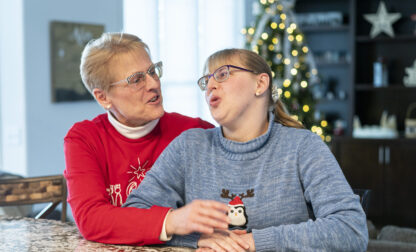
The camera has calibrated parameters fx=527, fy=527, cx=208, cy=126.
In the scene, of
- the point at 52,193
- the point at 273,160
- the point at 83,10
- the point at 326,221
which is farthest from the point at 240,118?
the point at 83,10

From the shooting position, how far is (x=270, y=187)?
1302mm

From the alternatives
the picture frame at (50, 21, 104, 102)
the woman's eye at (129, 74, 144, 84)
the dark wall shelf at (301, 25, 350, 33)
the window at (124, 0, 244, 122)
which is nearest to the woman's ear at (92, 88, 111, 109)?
the woman's eye at (129, 74, 144, 84)

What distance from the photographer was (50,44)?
4082 mm

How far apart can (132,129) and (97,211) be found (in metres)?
0.39

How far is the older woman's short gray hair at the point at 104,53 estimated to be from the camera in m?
1.58

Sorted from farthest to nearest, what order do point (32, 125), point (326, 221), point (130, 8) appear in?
point (130, 8) < point (32, 125) < point (326, 221)

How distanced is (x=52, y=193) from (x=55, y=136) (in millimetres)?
2557

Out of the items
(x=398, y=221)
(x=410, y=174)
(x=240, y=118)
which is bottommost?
(x=398, y=221)

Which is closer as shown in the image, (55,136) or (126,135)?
(126,135)

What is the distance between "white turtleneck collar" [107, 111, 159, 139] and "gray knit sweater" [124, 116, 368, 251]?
208 millimetres

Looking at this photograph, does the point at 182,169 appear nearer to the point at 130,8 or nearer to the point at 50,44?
the point at 50,44

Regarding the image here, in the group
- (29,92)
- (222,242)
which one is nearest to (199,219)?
(222,242)

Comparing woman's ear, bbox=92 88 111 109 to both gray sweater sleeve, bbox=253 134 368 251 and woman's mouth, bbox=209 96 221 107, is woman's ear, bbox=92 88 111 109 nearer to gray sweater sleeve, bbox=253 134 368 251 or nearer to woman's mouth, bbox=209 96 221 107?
woman's mouth, bbox=209 96 221 107

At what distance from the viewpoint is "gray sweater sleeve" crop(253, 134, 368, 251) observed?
1148 millimetres
